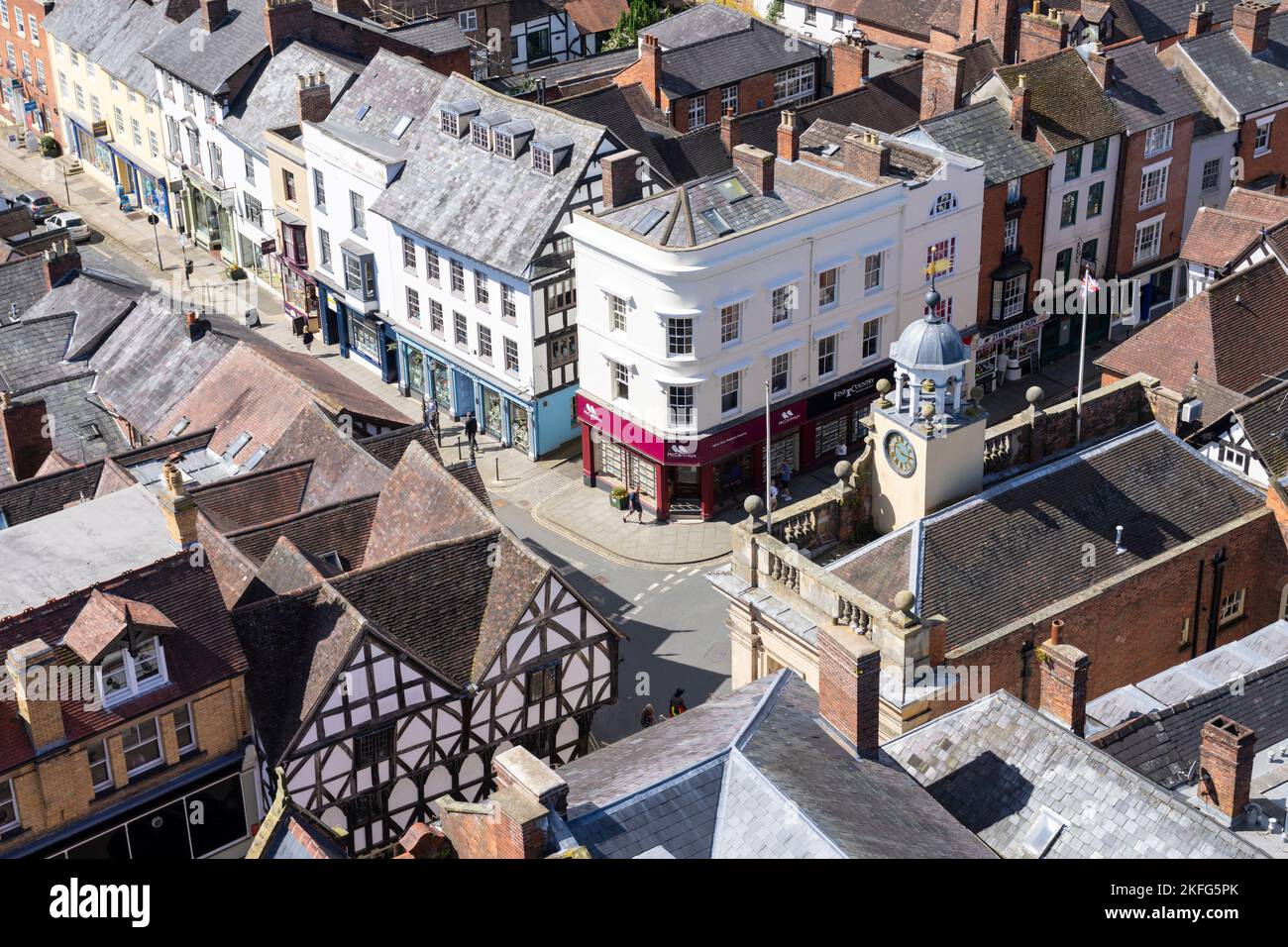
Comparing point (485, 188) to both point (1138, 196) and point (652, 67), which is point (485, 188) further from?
point (1138, 196)

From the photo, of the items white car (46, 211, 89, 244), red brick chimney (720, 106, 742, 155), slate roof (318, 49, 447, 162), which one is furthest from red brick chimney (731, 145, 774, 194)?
white car (46, 211, 89, 244)

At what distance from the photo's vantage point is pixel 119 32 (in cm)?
9162

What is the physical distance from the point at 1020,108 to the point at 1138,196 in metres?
8.43

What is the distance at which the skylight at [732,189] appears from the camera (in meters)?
59.8

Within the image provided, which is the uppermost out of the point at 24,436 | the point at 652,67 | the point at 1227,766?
the point at 652,67

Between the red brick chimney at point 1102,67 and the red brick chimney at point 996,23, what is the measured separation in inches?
292

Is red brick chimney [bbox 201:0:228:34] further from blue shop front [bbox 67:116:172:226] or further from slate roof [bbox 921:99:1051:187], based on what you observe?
slate roof [bbox 921:99:1051:187]

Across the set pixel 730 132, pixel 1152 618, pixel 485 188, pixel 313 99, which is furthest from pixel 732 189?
pixel 313 99

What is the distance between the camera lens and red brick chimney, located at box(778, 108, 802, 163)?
205 ft

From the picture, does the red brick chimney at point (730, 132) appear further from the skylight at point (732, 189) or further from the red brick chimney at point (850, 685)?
the red brick chimney at point (850, 685)

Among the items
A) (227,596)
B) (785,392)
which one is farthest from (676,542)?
(227,596)

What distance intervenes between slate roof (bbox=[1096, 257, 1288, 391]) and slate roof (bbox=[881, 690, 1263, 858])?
81.8ft

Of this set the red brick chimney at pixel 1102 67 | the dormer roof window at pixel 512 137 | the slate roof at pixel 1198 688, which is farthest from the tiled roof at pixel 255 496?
the red brick chimney at pixel 1102 67

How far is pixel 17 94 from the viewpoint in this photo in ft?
342
